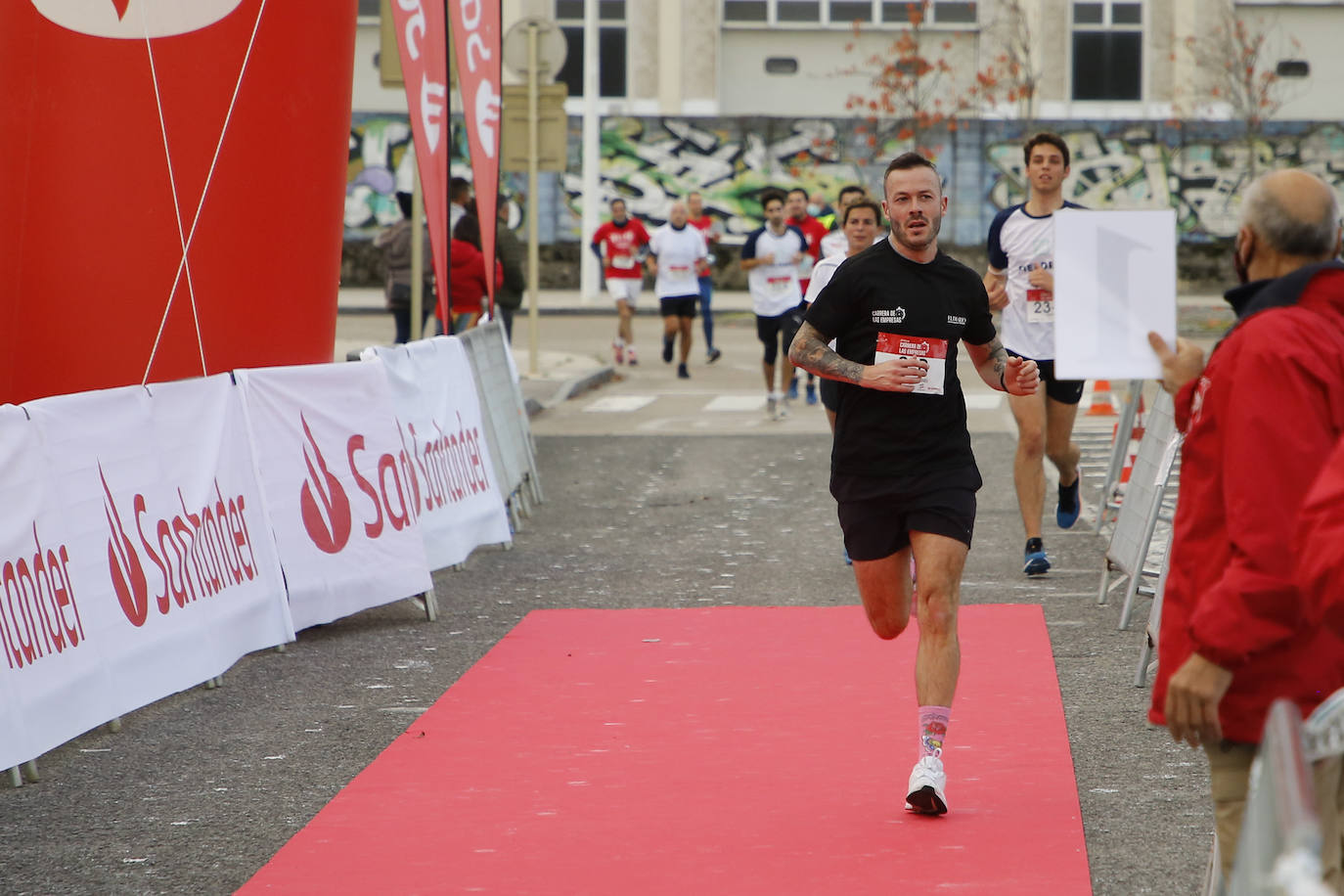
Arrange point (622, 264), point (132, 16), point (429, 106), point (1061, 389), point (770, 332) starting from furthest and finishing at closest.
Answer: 1. point (622, 264)
2. point (770, 332)
3. point (429, 106)
4. point (1061, 389)
5. point (132, 16)

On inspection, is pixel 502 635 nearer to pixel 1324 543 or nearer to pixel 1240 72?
pixel 1324 543

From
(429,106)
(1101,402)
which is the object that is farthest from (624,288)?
(429,106)

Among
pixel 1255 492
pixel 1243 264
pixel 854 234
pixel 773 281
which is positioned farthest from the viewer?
pixel 773 281

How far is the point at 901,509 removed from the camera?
5.70 metres

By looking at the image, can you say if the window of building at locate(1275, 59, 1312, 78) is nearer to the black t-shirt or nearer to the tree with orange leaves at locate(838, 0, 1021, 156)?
the tree with orange leaves at locate(838, 0, 1021, 156)

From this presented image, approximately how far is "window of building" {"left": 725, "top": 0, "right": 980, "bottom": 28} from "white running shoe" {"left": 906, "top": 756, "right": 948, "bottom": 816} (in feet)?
118

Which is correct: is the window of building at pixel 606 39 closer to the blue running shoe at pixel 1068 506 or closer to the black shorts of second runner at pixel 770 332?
the black shorts of second runner at pixel 770 332

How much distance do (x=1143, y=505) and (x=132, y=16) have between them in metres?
5.47

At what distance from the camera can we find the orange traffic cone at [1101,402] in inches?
707

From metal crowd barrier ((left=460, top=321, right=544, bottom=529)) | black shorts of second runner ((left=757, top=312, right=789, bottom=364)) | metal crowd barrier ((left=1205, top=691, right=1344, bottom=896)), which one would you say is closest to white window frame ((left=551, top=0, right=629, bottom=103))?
black shorts of second runner ((left=757, top=312, right=789, bottom=364))

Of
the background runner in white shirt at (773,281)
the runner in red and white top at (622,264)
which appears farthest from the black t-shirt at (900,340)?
the runner in red and white top at (622,264)

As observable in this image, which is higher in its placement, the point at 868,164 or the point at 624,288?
the point at 868,164

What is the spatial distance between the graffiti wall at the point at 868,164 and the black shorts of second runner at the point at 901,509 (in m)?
33.1

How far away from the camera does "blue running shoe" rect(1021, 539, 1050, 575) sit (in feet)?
31.3
